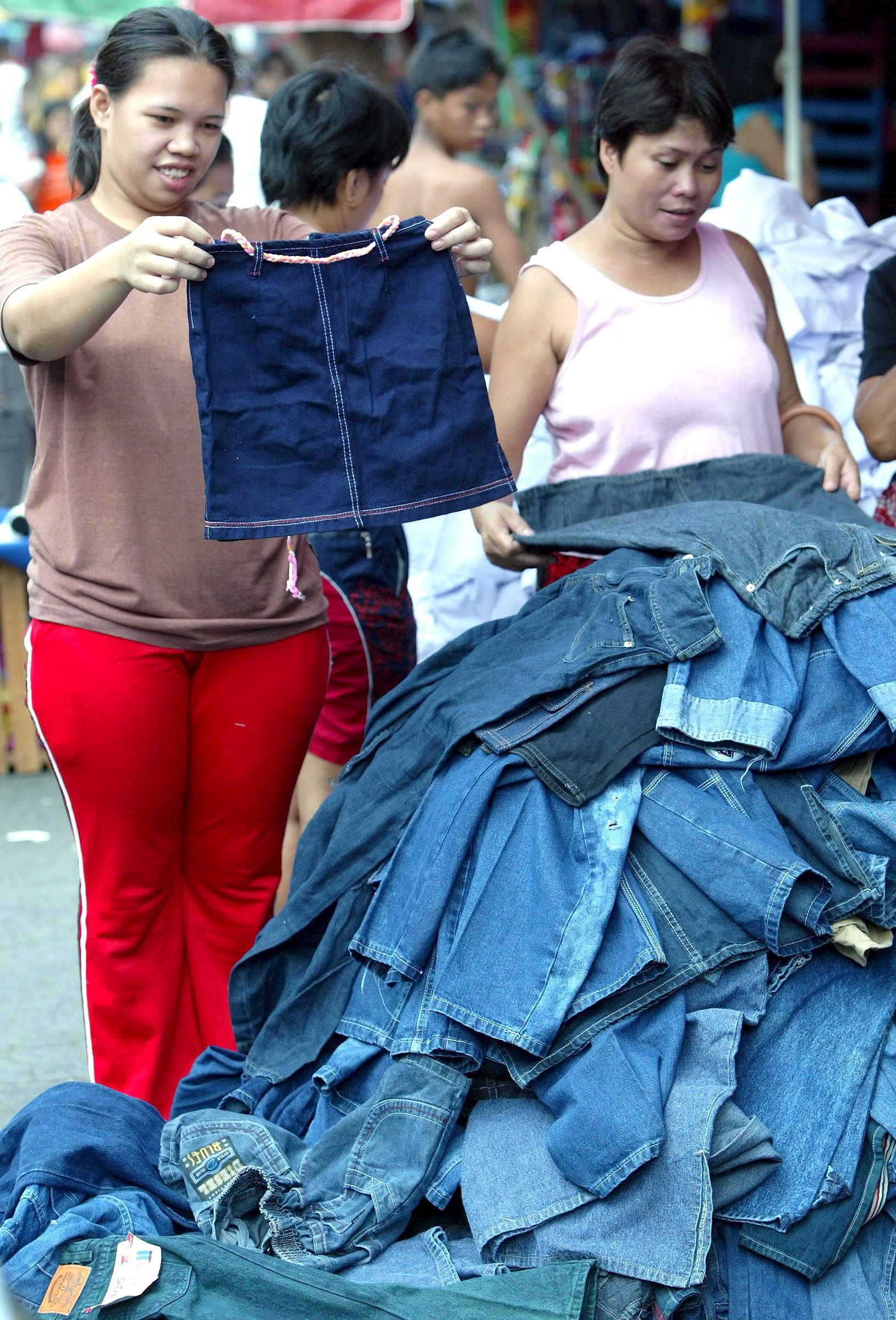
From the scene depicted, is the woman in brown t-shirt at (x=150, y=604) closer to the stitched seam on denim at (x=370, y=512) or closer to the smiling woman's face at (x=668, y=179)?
the stitched seam on denim at (x=370, y=512)

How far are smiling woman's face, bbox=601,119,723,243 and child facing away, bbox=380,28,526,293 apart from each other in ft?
6.28

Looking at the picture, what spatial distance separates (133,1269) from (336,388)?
53.6 inches

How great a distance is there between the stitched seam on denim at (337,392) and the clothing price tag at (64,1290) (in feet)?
3.91

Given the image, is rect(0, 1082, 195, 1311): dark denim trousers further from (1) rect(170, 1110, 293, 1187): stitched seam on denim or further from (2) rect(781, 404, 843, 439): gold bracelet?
(2) rect(781, 404, 843, 439): gold bracelet

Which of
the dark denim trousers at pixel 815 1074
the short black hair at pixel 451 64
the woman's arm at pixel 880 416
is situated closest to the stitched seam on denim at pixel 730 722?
the dark denim trousers at pixel 815 1074

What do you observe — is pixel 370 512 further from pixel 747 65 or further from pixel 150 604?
pixel 747 65

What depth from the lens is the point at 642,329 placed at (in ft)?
8.81

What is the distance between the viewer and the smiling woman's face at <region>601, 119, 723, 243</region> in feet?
8.74

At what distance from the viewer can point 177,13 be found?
243 centimetres

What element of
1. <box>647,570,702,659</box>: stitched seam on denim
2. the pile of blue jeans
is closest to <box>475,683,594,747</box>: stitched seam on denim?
the pile of blue jeans

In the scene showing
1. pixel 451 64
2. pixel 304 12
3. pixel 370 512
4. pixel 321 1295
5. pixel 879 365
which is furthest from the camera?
pixel 304 12

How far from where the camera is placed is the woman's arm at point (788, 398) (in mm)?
2809

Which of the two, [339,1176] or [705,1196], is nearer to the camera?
[705,1196]

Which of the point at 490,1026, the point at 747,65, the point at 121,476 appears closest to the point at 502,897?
the point at 490,1026
